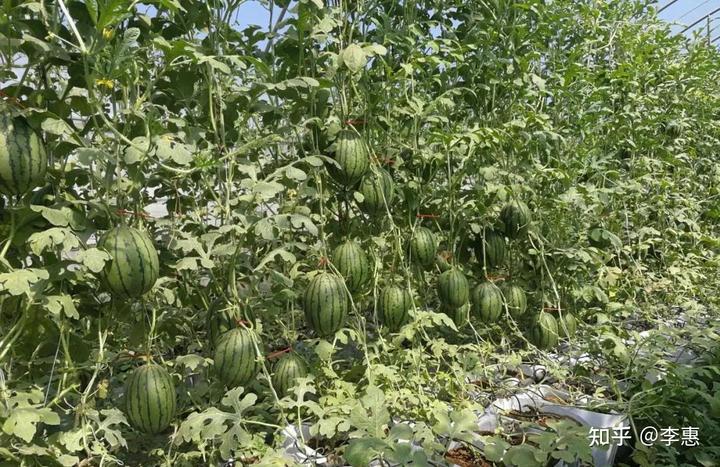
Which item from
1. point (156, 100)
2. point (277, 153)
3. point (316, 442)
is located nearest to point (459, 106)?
point (277, 153)

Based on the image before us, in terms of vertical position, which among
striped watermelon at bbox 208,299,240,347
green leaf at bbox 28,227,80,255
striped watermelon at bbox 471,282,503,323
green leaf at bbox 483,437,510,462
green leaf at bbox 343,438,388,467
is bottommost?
green leaf at bbox 483,437,510,462

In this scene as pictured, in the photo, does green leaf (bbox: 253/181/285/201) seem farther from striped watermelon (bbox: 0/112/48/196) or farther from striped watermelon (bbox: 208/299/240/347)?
striped watermelon (bbox: 0/112/48/196)

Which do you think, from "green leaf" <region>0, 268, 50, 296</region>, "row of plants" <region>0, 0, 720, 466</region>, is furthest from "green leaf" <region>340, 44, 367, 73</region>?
"green leaf" <region>0, 268, 50, 296</region>

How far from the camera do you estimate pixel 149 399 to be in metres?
1.83

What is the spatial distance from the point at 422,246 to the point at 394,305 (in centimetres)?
33

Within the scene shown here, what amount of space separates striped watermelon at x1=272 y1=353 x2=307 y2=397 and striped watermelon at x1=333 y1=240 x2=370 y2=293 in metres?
0.40

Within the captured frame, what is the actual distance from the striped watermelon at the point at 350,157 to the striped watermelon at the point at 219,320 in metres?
0.69

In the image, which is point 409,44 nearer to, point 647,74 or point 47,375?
point 47,375

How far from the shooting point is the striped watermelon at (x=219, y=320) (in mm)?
2047

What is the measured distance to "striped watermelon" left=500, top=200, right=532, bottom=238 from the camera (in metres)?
3.04

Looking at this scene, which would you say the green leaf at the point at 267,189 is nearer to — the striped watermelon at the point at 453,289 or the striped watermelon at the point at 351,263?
the striped watermelon at the point at 351,263

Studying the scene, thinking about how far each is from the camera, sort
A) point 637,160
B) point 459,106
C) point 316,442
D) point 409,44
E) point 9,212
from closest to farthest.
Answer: point 9,212 < point 316,442 < point 409,44 < point 459,106 < point 637,160

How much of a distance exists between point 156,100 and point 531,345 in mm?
2303

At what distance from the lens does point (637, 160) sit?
4457mm
